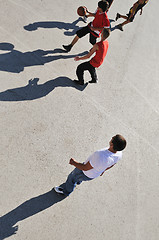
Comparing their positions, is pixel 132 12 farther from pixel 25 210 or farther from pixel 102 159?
pixel 25 210

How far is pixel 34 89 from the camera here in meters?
5.11

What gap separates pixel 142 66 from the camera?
7309 mm

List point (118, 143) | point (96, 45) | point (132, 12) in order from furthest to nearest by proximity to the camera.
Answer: point (132, 12) < point (96, 45) < point (118, 143)

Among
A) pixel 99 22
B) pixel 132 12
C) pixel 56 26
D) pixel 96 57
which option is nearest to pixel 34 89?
pixel 96 57

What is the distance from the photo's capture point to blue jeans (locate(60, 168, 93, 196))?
141 inches

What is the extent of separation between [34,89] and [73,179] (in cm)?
229

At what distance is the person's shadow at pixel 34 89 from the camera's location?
481cm

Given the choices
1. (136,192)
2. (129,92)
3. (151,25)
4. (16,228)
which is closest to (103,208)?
(136,192)

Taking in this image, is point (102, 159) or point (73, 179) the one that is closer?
point (102, 159)

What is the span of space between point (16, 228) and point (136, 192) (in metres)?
2.37

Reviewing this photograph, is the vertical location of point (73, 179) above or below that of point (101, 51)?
below

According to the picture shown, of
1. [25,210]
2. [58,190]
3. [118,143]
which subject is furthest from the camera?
[58,190]

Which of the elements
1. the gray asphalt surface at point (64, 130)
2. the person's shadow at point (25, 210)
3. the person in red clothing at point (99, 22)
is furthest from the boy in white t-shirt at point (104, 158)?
the person in red clothing at point (99, 22)

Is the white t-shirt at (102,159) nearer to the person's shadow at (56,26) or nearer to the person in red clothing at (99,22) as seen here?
the person in red clothing at (99,22)
